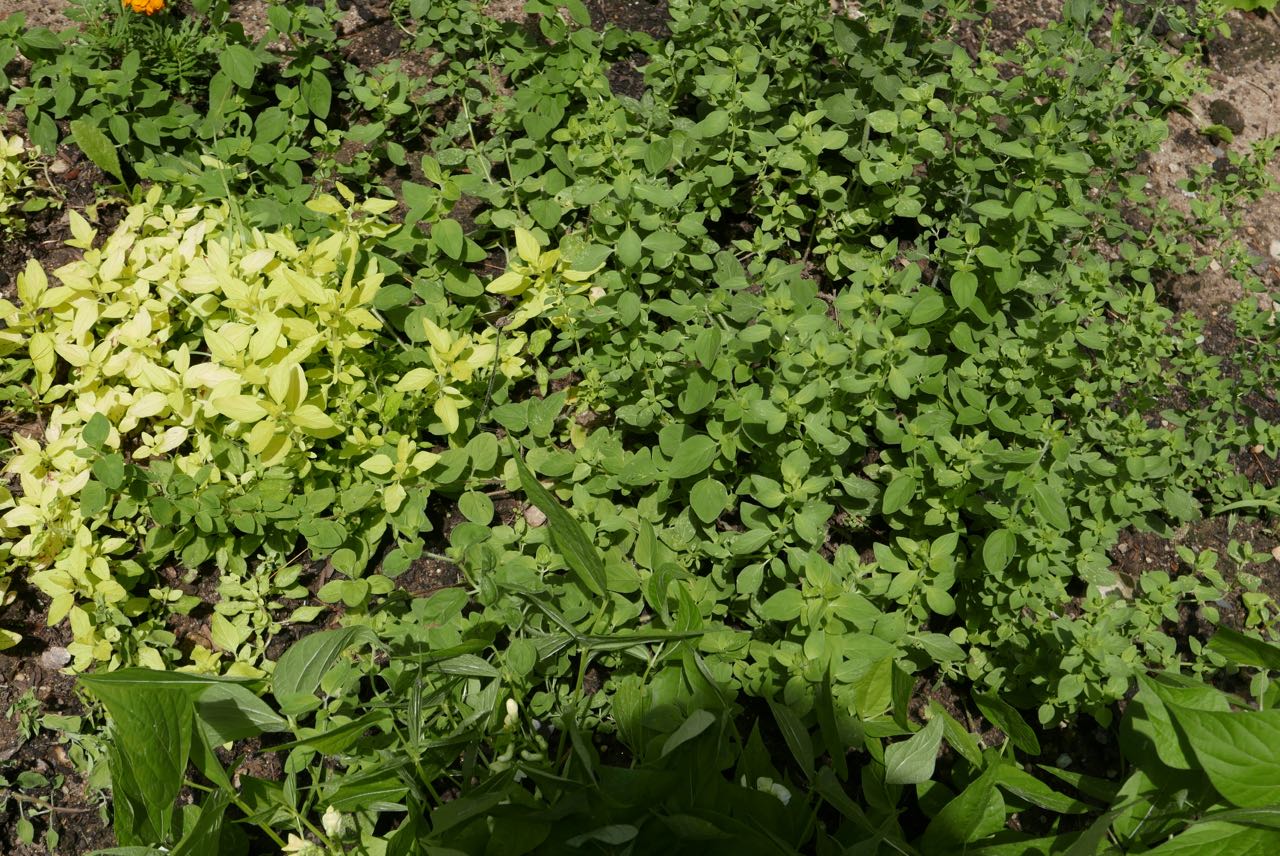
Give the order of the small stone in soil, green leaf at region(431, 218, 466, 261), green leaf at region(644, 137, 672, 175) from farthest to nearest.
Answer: the small stone in soil → green leaf at region(431, 218, 466, 261) → green leaf at region(644, 137, 672, 175)

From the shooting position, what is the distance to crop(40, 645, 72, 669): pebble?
2740 mm

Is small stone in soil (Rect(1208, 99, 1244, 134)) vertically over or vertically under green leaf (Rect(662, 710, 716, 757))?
over

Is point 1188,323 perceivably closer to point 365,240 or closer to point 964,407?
A: point 964,407

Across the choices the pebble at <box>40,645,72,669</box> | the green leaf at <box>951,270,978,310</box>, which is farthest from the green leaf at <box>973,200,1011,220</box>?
the pebble at <box>40,645,72,669</box>

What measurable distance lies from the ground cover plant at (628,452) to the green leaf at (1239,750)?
0.12 metres

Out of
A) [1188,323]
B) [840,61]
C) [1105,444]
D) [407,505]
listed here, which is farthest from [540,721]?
[840,61]

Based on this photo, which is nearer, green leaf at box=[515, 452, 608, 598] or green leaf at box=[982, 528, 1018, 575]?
green leaf at box=[515, 452, 608, 598]

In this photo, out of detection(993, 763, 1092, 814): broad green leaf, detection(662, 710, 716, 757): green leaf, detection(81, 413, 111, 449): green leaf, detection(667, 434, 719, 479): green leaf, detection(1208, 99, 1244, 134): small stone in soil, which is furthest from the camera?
detection(1208, 99, 1244, 134): small stone in soil

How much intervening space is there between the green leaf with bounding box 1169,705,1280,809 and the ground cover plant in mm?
118

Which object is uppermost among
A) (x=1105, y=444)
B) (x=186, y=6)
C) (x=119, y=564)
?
(x=1105, y=444)

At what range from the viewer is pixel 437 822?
172 cm

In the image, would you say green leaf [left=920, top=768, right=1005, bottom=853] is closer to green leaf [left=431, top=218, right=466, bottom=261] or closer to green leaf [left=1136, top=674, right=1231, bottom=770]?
green leaf [left=1136, top=674, right=1231, bottom=770]

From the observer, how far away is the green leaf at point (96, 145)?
3.23 m

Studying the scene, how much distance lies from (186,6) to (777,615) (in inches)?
128
